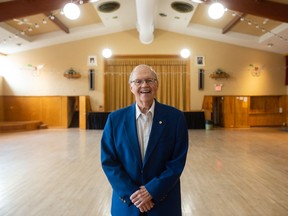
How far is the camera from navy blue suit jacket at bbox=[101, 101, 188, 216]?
1407mm

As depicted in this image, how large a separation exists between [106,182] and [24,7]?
16.8 feet

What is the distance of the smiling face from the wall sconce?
10284 mm

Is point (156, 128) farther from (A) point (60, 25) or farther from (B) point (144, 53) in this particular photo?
(B) point (144, 53)

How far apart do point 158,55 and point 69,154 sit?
6.48 metres

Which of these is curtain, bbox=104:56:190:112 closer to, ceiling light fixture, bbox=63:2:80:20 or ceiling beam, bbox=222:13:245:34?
ceiling beam, bbox=222:13:245:34

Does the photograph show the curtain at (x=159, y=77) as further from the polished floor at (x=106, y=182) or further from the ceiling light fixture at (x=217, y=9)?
the ceiling light fixture at (x=217, y=9)

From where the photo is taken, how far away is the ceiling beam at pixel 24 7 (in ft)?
20.4

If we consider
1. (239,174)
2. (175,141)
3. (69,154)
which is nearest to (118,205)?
(175,141)

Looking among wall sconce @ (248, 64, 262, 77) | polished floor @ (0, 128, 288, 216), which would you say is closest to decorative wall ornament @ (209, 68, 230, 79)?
wall sconce @ (248, 64, 262, 77)

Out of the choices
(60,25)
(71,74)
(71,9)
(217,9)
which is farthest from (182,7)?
(71,74)

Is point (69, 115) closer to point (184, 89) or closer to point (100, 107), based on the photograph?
point (100, 107)

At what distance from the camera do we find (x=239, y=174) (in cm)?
407

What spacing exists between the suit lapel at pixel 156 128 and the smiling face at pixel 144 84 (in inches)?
3.4

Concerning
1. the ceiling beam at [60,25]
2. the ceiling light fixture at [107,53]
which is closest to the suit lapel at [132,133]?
the ceiling beam at [60,25]
